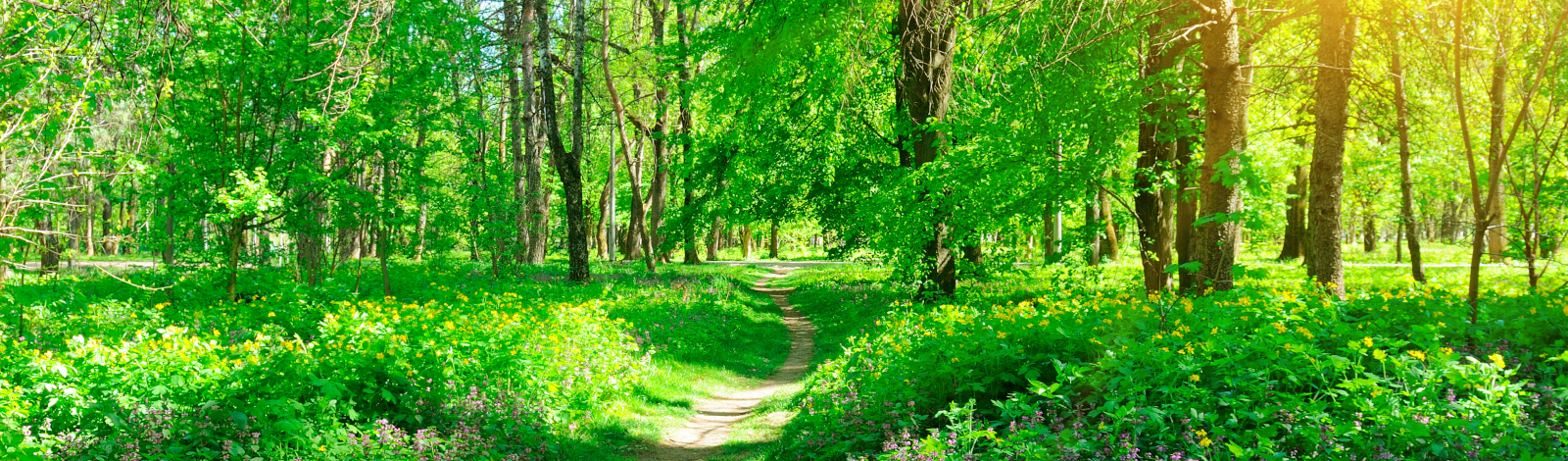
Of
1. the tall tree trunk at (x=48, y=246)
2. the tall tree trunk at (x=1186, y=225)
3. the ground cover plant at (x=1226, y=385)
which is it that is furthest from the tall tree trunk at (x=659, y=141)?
the ground cover plant at (x=1226, y=385)

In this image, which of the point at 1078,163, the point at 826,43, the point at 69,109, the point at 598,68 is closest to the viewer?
the point at 69,109

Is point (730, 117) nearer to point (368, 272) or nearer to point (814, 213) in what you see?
point (814, 213)

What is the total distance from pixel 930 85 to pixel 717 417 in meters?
6.39

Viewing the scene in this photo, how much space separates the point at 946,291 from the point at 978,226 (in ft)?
5.06

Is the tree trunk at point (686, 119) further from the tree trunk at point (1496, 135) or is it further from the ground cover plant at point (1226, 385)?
the tree trunk at point (1496, 135)

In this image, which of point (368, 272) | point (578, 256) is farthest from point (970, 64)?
point (368, 272)

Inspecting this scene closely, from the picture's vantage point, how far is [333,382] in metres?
5.27

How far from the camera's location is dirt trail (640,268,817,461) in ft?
22.2

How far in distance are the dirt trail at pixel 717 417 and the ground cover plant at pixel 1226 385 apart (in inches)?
34.7

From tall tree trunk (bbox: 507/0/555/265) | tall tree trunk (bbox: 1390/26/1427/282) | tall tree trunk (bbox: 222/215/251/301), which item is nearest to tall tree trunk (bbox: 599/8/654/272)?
tall tree trunk (bbox: 507/0/555/265)

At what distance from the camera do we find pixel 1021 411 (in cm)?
477

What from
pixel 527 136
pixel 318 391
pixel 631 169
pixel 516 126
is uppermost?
pixel 516 126

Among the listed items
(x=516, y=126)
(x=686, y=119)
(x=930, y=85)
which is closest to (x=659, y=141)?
(x=686, y=119)

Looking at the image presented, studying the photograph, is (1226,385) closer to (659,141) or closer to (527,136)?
(527,136)
